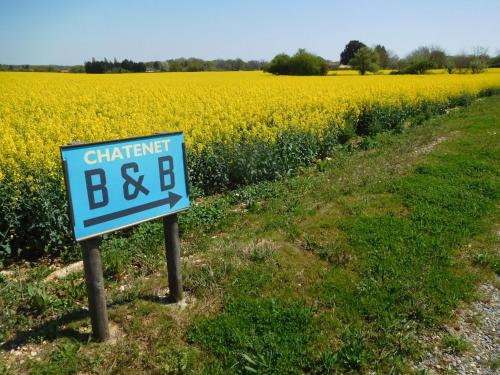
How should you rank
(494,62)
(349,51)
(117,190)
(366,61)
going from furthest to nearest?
(349,51) → (494,62) → (366,61) → (117,190)

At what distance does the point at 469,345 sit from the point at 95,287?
10.6 feet

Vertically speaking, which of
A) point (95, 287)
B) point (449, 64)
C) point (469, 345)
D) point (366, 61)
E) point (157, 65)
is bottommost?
point (469, 345)

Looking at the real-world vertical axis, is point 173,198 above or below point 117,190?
below

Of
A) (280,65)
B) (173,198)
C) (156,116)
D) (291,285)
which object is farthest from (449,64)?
(173,198)

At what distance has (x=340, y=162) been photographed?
10.4 meters

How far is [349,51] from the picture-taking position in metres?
87.5

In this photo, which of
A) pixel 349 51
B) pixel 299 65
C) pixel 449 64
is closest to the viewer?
pixel 299 65

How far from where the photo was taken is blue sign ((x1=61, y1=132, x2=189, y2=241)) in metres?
3.12

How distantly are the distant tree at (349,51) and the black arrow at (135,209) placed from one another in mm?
87841

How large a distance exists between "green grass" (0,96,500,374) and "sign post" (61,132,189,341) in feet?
1.63

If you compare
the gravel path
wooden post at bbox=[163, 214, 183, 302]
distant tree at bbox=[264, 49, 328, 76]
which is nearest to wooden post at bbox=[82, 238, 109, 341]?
wooden post at bbox=[163, 214, 183, 302]

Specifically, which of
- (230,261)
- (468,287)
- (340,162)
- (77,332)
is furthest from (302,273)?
(340,162)

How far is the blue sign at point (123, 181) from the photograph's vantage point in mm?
3119

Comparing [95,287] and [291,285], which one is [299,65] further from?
[95,287]
